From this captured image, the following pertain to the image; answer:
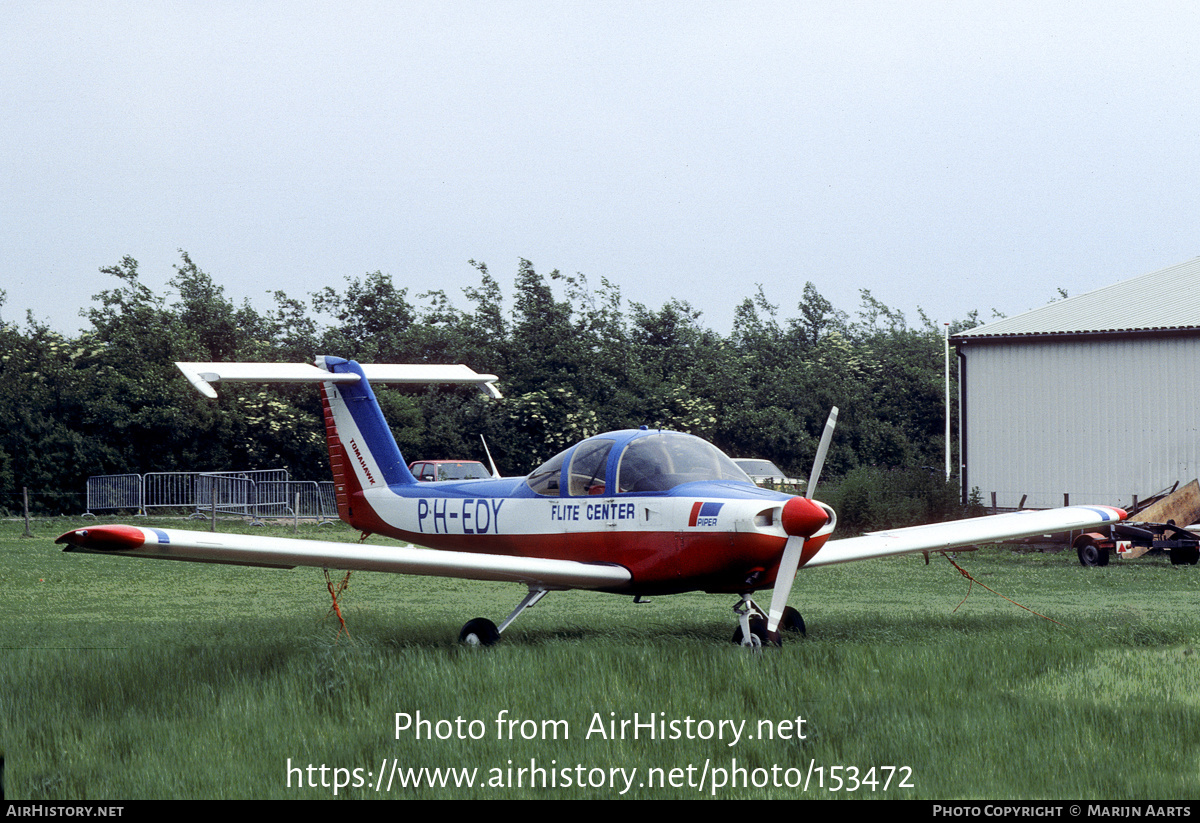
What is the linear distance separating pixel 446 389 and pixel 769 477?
15223 mm

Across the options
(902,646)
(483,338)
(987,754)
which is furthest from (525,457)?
(987,754)

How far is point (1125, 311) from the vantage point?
27.5 meters

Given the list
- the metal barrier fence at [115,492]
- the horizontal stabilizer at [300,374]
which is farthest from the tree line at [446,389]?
the horizontal stabilizer at [300,374]

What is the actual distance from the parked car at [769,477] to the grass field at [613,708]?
846 inches

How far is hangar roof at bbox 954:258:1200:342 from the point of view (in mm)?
26141

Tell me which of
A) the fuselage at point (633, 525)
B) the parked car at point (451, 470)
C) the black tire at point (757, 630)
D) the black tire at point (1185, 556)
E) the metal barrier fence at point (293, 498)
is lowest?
the metal barrier fence at point (293, 498)

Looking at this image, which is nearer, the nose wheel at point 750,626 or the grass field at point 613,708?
the grass field at point 613,708

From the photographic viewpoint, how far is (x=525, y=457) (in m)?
40.8

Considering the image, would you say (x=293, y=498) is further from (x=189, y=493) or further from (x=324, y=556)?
(x=324, y=556)

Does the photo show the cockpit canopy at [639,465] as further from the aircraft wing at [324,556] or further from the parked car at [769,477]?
the parked car at [769,477]

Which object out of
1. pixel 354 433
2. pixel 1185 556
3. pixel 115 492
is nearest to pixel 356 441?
pixel 354 433

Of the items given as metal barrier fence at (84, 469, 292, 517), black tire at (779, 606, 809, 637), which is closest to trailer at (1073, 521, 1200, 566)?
black tire at (779, 606, 809, 637)

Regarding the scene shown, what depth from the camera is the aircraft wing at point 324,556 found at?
7473mm
